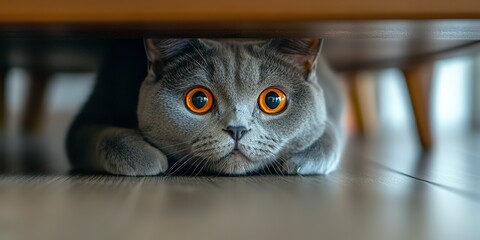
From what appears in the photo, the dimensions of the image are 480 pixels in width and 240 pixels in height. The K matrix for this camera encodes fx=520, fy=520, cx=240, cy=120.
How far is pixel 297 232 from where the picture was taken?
72 centimetres

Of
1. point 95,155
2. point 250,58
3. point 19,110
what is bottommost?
point 19,110

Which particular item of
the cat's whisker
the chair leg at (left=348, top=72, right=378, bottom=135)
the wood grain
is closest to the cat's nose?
the cat's whisker

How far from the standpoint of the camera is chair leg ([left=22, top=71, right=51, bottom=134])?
230 cm

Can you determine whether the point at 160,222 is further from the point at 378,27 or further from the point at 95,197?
the point at 378,27

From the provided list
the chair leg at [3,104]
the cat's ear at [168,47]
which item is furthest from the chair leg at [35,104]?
the cat's ear at [168,47]

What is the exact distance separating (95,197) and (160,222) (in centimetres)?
20

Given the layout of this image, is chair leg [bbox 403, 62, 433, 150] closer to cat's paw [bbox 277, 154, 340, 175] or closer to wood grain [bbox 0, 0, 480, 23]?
cat's paw [bbox 277, 154, 340, 175]

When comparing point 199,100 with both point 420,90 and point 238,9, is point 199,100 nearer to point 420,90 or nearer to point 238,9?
point 238,9

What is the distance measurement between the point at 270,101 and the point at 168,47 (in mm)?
242

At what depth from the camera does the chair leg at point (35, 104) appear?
230 cm

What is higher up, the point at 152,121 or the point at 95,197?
the point at 152,121

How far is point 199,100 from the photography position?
1075 millimetres

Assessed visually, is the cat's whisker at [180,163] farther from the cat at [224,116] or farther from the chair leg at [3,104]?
the chair leg at [3,104]

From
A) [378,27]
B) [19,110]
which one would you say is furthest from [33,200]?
[19,110]
